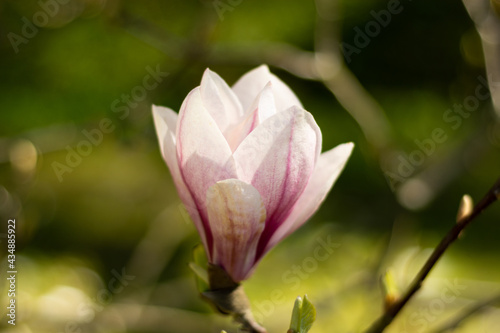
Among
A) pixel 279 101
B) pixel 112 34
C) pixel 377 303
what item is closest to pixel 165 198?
pixel 112 34

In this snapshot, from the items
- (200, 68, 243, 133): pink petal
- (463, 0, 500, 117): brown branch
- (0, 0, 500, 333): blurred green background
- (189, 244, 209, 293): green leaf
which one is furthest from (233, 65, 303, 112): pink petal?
(463, 0, 500, 117): brown branch

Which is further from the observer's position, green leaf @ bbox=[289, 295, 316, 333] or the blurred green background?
the blurred green background

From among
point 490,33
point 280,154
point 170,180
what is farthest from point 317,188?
point 170,180

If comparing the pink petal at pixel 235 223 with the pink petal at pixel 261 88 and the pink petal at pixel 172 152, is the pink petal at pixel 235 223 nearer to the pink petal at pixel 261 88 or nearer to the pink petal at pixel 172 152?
the pink petal at pixel 172 152

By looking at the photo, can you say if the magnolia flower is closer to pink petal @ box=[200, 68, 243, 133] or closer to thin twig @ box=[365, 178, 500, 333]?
pink petal @ box=[200, 68, 243, 133]

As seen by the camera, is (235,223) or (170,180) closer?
(235,223)

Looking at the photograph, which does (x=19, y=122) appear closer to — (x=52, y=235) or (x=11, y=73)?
(x=11, y=73)

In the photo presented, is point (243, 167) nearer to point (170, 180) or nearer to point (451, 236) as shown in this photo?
point (451, 236)

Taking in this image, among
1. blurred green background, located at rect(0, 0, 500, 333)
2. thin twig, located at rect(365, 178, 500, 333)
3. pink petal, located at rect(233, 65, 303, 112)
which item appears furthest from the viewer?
blurred green background, located at rect(0, 0, 500, 333)
